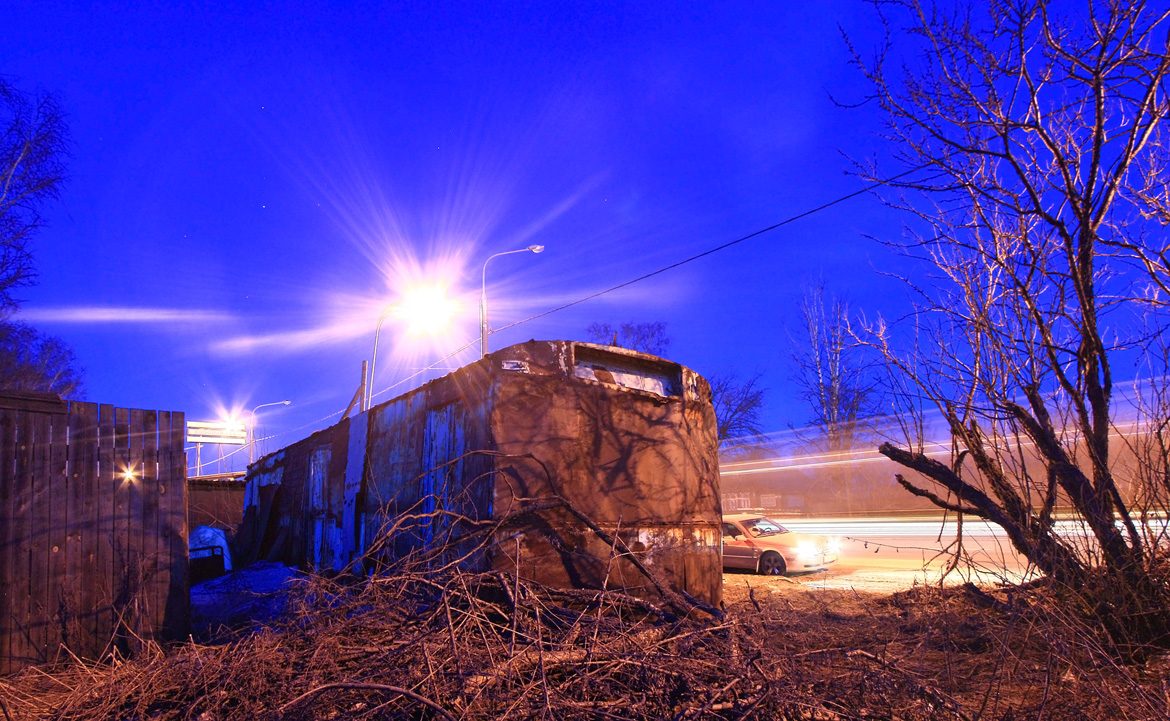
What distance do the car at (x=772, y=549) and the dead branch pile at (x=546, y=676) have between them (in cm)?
872

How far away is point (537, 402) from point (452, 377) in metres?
1.17

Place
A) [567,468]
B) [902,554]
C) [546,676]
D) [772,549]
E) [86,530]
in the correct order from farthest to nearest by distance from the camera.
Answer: [902,554], [772,549], [567,468], [86,530], [546,676]

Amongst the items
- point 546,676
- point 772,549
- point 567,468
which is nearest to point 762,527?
point 772,549

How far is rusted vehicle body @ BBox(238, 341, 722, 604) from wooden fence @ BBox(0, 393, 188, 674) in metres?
1.70

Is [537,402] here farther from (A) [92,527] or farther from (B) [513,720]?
(A) [92,527]

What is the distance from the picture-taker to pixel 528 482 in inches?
207

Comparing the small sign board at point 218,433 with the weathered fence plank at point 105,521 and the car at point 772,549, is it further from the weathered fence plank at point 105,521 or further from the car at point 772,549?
the weathered fence plank at point 105,521

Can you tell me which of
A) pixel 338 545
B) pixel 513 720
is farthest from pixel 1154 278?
pixel 338 545

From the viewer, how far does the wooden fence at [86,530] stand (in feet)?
16.4

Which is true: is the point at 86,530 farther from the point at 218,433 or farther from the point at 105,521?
the point at 218,433

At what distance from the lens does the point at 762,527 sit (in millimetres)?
13758

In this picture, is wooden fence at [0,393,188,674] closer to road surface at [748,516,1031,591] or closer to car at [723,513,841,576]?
road surface at [748,516,1031,591]

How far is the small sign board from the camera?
40469 mm

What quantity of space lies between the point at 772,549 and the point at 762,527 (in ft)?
2.80
